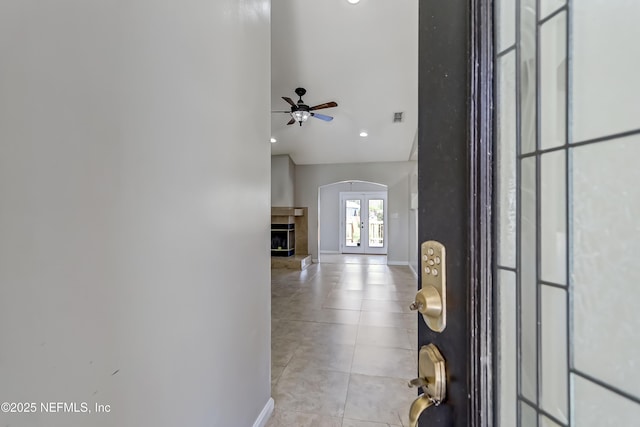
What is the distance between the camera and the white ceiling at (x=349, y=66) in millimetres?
3221

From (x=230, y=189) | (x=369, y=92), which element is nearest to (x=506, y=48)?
(x=230, y=189)

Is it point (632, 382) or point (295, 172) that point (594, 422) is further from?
point (295, 172)

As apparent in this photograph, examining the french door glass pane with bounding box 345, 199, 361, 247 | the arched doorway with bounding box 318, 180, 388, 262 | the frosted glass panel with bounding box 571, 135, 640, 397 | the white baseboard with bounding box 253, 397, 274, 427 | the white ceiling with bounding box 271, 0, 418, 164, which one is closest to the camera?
the frosted glass panel with bounding box 571, 135, 640, 397

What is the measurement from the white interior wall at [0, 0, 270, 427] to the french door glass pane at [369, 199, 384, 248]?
30.4 ft

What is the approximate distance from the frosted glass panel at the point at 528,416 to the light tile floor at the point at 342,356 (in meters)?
1.66

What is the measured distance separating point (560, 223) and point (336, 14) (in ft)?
11.9

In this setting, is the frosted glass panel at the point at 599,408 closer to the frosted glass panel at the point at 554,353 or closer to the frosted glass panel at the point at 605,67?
the frosted glass panel at the point at 554,353

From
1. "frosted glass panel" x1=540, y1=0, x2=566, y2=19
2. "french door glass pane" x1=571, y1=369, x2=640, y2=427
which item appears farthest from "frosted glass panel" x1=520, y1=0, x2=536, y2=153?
"french door glass pane" x1=571, y1=369, x2=640, y2=427

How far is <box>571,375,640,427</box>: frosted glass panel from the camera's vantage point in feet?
1.01

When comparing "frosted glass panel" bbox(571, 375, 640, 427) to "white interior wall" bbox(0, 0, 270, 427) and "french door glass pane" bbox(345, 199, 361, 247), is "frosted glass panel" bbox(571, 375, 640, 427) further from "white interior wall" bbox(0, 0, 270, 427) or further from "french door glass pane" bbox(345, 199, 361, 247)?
"french door glass pane" bbox(345, 199, 361, 247)

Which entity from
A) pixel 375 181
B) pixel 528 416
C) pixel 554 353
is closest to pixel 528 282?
pixel 554 353

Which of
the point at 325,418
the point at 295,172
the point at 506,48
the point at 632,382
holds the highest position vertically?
the point at 295,172

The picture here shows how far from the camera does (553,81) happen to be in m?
0.39

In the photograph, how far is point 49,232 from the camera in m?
0.66
